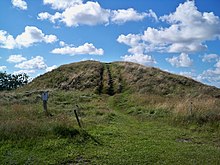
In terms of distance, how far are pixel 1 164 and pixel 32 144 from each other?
90.3 inches

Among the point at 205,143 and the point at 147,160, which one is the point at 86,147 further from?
the point at 205,143

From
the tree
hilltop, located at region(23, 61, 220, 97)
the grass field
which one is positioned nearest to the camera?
the grass field

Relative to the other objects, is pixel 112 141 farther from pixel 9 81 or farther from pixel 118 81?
pixel 9 81

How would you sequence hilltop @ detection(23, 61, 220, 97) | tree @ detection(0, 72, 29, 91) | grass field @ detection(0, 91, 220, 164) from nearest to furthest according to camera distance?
1. grass field @ detection(0, 91, 220, 164)
2. hilltop @ detection(23, 61, 220, 97)
3. tree @ detection(0, 72, 29, 91)

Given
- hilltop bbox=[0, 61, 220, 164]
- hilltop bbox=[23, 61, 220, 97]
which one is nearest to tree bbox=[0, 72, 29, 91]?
hilltop bbox=[23, 61, 220, 97]

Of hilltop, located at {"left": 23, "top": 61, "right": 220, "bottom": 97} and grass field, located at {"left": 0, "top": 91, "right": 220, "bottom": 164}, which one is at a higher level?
hilltop, located at {"left": 23, "top": 61, "right": 220, "bottom": 97}

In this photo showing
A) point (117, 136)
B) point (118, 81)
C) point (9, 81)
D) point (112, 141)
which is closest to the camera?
point (112, 141)

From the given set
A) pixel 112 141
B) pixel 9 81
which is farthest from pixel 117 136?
pixel 9 81

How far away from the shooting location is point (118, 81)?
165 feet

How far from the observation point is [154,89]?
146ft

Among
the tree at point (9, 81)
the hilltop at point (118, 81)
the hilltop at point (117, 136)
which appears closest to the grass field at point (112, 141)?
the hilltop at point (117, 136)

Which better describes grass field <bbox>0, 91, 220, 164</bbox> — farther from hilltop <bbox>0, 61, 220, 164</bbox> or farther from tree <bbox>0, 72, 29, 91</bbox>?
tree <bbox>0, 72, 29, 91</bbox>

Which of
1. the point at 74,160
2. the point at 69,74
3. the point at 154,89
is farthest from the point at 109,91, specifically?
the point at 74,160

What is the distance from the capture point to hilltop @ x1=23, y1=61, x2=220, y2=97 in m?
44.8
